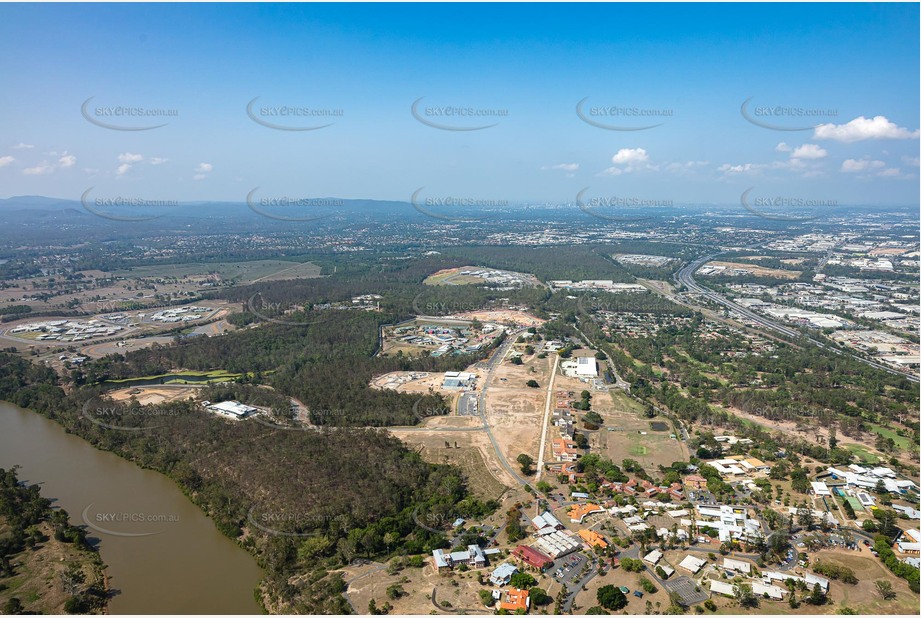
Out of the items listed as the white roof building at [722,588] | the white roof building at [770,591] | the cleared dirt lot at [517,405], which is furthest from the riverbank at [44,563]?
the white roof building at [770,591]

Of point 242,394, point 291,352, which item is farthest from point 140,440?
point 291,352

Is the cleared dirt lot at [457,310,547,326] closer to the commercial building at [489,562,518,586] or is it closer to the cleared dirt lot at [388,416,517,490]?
the cleared dirt lot at [388,416,517,490]

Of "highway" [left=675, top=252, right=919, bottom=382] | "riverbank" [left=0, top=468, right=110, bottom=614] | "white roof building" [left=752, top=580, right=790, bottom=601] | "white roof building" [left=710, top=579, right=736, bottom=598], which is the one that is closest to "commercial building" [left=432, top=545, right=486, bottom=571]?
"white roof building" [left=710, top=579, right=736, bottom=598]

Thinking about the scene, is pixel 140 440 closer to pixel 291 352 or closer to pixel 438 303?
pixel 291 352

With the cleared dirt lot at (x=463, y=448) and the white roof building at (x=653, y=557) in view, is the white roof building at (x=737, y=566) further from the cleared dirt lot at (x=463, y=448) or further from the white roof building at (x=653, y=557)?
the cleared dirt lot at (x=463, y=448)

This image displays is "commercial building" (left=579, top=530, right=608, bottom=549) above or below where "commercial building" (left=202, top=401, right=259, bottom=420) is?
below
